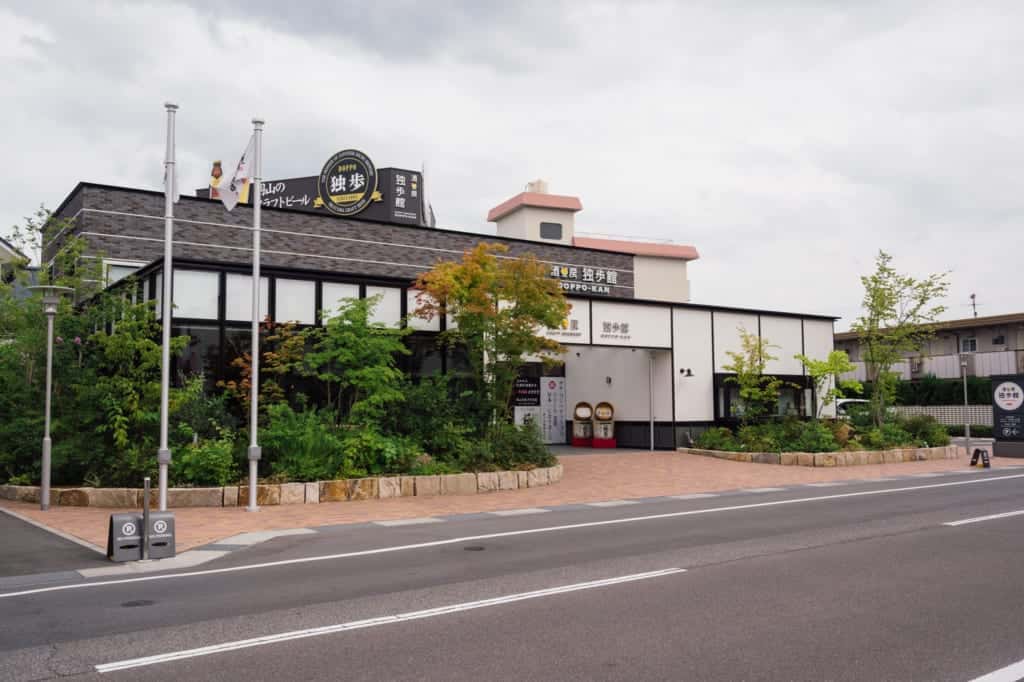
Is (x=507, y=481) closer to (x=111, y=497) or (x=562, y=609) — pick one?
(x=111, y=497)

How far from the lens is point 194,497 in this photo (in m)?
15.1

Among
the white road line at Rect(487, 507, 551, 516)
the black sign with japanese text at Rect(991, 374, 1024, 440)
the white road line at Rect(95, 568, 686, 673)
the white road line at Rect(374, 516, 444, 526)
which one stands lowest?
the white road line at Rect(487, 507, 551, 516)

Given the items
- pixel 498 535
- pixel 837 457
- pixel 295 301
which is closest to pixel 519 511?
pixel 498 535

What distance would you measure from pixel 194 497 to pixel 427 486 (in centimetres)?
451

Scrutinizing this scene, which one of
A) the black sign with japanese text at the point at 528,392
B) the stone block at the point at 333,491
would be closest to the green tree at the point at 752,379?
the black sign with japanese text at the point at 528,392

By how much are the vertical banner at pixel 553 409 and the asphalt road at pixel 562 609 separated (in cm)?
1813

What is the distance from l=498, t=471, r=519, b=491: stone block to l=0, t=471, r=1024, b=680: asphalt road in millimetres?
5559

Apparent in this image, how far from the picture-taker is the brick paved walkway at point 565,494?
13.2 m

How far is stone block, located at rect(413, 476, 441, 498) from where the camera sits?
16.8 metres

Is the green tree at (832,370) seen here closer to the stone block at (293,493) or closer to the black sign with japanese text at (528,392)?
the black sign with japanese text at (528,392)

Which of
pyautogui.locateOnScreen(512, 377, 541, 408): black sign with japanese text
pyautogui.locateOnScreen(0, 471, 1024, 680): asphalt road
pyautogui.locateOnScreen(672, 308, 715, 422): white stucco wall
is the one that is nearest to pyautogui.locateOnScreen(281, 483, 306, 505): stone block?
pyautogui.locateOnScreen(0, 471, 1024, 680): asphalt road

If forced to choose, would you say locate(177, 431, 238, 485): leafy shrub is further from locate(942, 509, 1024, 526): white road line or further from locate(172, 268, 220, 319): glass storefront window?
locate(942, 509, 1024, 526): white road line

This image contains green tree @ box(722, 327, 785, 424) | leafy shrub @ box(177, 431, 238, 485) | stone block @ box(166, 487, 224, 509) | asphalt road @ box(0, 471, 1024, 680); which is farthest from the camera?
green tree @ box(722, 327, 785, 424)

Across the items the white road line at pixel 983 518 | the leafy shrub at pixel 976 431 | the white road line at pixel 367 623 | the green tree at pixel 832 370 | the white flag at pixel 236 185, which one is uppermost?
the white flag at pixel 236 185
